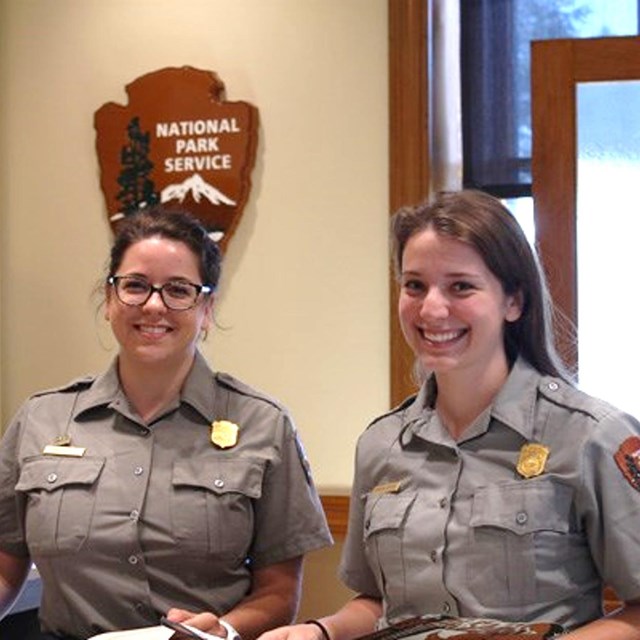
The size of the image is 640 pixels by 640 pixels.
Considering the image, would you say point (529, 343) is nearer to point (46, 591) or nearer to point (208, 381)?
point (208, 381)

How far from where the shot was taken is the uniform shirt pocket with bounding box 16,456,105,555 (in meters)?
2.31

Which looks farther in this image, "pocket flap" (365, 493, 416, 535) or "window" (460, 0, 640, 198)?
"window" (460, 0, 640, 198)

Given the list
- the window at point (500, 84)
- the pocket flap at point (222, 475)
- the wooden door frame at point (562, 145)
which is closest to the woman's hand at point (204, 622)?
the pocket flap at point (222, 475)

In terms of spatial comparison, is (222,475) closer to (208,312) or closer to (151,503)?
(151,503)

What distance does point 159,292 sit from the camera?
235 cm

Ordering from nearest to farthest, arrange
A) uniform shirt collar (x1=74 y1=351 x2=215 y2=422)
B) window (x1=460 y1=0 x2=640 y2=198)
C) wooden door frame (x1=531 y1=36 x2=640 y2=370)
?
uniform shirt collar (x1=74 y1=351 x2=215 y2=422) < wooden door frame (x1=531 y1=36 x2=640 y2=370) < window (x1=460 y1=0 x2=640 y2=198)

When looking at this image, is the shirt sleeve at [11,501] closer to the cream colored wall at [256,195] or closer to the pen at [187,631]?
the pen at [187,631]

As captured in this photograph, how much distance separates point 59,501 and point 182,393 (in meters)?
0.30

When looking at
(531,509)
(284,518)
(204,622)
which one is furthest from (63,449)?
(531,509)

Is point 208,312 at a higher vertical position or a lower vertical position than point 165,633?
higher

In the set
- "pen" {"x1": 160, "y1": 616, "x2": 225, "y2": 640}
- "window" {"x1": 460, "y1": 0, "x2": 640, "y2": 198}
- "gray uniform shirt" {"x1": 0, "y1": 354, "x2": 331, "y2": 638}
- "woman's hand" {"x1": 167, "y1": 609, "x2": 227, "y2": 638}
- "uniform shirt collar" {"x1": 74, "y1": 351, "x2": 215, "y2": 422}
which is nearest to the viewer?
"pen" {"x1": 160, "y1": 616, "x2": 225, "y2": 640}

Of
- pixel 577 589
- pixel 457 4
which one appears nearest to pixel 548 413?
pixel 577 589

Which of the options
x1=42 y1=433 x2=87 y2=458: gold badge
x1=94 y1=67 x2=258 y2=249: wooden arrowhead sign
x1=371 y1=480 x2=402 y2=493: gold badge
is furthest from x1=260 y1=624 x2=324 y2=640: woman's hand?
x1=94 y1=67 x2=258 y2=249: wooden arrowhead sign

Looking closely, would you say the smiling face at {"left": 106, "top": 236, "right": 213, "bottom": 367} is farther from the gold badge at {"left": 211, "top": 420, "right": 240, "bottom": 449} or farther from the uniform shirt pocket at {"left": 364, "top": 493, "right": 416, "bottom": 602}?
the uniform shirt pocket at {"left": 364, "top": 493, "right": 416, "bottom": 602}
